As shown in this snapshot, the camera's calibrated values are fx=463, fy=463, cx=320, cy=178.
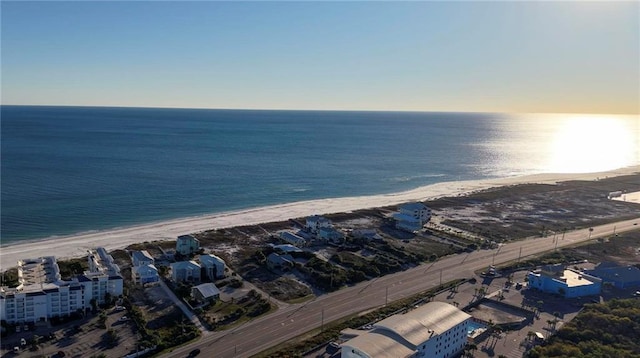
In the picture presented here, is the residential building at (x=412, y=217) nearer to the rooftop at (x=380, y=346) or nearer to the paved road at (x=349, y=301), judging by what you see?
the paved road at (x=349, y=301)

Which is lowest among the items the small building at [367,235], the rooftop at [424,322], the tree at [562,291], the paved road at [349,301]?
the paved road at [349,301]

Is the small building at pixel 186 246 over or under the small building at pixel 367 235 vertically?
over

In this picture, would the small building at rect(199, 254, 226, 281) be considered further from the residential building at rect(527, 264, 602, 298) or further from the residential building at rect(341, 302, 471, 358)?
the residential building at rect(527, 264, 602, 298)

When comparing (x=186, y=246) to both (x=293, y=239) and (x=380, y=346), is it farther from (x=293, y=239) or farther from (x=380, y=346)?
(x=380, y=346)

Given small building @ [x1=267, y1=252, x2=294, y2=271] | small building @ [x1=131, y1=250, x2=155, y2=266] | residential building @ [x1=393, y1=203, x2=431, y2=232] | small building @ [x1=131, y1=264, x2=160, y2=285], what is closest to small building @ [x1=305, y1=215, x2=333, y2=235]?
residential building @ [x1=393, y1=203, x2=431, y2=232]

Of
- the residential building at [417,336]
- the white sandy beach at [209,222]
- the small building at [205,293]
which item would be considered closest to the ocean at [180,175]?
the white sandy beach at [209,222]

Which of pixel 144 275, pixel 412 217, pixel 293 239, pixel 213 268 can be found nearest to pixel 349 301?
pixel 213 268

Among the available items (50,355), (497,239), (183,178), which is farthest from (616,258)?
(183,178)
